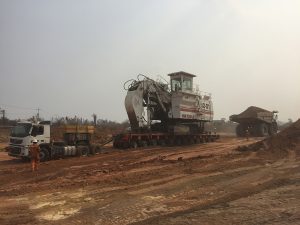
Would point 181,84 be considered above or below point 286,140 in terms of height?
above

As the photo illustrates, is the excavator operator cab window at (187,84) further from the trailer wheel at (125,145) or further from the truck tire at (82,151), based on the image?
the truck tire at (82,151)

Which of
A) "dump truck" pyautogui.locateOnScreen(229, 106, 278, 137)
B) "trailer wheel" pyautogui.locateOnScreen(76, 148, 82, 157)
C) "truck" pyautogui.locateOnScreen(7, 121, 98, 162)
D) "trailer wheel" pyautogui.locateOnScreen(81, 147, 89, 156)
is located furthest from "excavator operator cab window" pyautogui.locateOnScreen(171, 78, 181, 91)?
"dump truck" pyautogui.locateOnScreen(229, 106, 278, 137)

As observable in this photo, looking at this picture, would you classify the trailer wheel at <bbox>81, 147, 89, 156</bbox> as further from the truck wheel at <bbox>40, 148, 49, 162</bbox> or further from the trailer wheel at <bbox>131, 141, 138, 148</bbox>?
the trailer wheel at <bbox>131, 141, 138, 148</bbox>

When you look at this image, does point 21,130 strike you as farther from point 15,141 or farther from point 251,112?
point 251,112

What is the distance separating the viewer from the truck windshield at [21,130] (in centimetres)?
2330

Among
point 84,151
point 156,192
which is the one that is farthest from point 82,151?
point 156,192

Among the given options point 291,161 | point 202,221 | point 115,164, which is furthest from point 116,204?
point 291,161

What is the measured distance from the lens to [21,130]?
23.5 m

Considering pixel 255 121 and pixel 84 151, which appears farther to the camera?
pixel 255 121

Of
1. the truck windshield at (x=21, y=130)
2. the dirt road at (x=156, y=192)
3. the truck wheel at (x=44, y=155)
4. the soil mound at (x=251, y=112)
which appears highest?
the soil mound at (x=251, y=112)

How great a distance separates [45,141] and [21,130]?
4.54ft

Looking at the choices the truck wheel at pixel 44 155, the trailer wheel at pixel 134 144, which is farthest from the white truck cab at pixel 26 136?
the trailer wheel at pixel 134 144

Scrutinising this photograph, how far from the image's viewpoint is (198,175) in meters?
16.2

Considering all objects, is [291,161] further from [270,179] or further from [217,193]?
[217,193]
